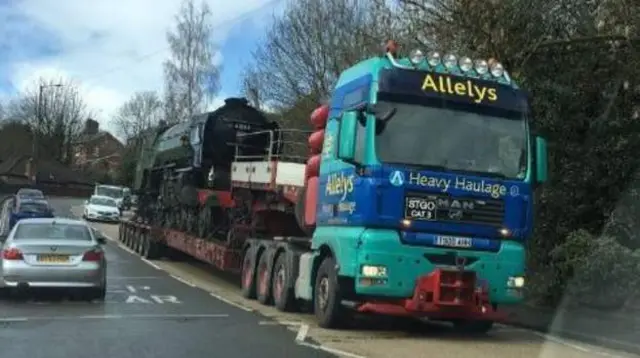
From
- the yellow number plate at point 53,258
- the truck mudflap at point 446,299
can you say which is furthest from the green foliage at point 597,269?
the yellow number plate at point 53,258

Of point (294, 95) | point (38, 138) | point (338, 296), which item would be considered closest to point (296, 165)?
point (338, 296)

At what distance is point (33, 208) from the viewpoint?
40.2 meters

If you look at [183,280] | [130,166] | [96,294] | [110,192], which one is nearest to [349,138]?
[96,294]

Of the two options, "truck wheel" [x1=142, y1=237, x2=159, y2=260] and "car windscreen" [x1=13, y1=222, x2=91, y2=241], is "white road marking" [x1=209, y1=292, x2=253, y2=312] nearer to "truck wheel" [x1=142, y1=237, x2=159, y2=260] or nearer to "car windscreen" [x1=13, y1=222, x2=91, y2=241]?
"car windscreen" [x1=13, y1=222, x2=91, y2=241]

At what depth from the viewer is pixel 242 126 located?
848 inches

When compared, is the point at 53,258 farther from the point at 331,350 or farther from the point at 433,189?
the point at 433,189

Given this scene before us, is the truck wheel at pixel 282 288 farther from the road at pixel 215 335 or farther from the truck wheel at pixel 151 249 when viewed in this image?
the truck wheel at pixel 151 249

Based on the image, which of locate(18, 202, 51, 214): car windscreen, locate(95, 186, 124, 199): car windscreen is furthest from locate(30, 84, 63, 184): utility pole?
locate(18, 202, 51, 214): car windscreen

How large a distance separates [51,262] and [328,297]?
207 inches

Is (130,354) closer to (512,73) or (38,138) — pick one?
(512,73)

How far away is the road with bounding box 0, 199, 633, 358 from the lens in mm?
10492

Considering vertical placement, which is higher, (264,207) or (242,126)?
(242,126)

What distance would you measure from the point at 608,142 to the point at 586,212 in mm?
1411

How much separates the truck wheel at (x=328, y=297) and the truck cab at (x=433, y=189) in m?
0.03
